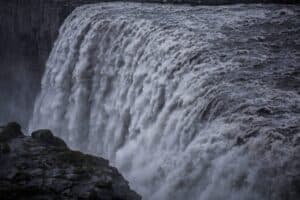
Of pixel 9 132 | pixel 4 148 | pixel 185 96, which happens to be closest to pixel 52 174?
pixel 4 148

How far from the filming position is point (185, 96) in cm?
888

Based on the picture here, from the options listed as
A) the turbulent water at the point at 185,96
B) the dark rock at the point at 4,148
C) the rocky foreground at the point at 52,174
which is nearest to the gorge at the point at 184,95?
the turbulent water at the point at 185,96

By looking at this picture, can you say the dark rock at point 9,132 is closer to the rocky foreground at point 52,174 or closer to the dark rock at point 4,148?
the rocky foreground at point 52,174

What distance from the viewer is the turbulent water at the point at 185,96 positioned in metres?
6.66

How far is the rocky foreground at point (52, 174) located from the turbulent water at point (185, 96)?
3.46 feet

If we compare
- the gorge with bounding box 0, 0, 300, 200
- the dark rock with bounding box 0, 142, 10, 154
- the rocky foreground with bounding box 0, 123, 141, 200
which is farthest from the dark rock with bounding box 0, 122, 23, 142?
the gorge with bounding box 0, 0, 300, 200

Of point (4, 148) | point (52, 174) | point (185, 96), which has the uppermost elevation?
point (185, 96)

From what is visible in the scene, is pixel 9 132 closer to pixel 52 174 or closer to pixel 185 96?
pixel 52 174

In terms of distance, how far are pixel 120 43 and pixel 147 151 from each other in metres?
4.70

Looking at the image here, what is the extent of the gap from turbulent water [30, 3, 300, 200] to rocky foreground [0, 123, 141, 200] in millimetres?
1053

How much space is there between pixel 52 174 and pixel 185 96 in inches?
117

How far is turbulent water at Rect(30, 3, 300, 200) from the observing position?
6.66m

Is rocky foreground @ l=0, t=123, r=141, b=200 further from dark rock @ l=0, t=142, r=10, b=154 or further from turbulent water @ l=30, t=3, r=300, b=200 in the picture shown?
turbulent water @ l=30, t=3, r=300, b=200

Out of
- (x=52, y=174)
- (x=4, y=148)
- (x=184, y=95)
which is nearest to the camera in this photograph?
(x=52, y=174)
